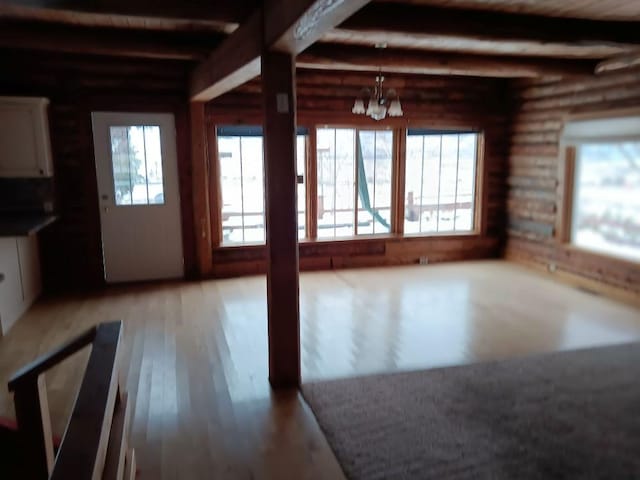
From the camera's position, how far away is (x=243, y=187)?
21.8 ft

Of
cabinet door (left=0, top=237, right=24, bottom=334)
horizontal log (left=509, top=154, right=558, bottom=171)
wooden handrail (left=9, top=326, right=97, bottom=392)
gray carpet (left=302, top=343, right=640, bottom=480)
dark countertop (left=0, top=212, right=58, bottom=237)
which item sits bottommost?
gray carpet (left=302, top=343, right=640, bottom=480)

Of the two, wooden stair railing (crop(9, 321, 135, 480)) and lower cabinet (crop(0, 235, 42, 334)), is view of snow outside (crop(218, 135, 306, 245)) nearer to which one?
lower cabinet (crop(0, 235, 42, 334))

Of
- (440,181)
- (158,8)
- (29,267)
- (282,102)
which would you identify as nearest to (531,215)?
(440,181)

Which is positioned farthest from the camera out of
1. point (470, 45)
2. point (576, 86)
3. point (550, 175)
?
point (550, 175)

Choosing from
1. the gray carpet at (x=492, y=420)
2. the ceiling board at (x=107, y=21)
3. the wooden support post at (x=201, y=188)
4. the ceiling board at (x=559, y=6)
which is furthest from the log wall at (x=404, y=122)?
the gray carpet at (x=492, y=420)

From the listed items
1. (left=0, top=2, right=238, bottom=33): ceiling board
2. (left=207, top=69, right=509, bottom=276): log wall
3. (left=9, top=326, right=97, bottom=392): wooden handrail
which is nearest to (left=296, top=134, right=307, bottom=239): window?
(left=207, top=69, right=509, bottom=276): log wall

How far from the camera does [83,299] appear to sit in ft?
18.3

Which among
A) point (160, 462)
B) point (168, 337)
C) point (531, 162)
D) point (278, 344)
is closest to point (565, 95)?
point (531, 162)

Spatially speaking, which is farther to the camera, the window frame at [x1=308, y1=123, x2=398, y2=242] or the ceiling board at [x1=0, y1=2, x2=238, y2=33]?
the window frame at [x1=308, y1=123, x2=398, y2=242]

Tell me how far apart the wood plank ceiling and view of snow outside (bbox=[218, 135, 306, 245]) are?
184 centimetres

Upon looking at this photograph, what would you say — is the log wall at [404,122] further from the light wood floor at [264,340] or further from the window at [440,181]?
the light wood floor at [264,340]

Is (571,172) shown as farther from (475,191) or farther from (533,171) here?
(475,191)

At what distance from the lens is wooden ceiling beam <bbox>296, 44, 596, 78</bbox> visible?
4875 millimetres

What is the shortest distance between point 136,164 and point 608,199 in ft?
18.0
